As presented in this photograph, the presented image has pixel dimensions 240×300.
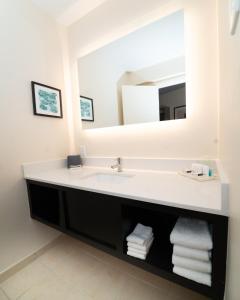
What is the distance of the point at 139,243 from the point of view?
33.3 inches

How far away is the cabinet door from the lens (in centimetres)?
90

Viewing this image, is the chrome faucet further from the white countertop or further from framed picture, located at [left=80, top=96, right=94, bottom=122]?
framed picture, located at [left=80, top=96, right=94, bottom=122]

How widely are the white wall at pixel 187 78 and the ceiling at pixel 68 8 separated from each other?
0.18 feet

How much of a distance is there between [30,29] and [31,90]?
58 cm

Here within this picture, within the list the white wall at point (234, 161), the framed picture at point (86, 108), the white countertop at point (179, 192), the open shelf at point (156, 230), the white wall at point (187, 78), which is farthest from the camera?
the framed picture at point (86, 108)

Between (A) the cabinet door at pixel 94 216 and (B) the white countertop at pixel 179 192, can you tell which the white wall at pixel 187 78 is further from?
(A) the cabinet door at pixel 94 216

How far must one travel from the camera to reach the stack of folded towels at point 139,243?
2.76ft

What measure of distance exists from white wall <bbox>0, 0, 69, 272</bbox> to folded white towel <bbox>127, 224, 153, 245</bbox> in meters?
1.07

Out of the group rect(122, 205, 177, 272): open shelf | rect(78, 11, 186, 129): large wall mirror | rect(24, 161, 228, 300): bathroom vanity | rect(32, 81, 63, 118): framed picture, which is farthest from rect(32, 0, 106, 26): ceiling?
rect(122, 205, 177, 272): open shelf

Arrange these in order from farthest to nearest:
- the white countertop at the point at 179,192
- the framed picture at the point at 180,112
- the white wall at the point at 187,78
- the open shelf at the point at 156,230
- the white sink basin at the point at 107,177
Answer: the white sink basin at the point at 107,177 < the framed picture at the point at 180,112 < the white wall at the point at 187,78 < the open shelf at the point at 156,230 < the white countertop at the point at 179,192

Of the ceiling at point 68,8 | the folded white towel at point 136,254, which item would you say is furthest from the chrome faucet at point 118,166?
the ceiling at point 68,8

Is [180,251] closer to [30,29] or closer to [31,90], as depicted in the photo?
[31,90]

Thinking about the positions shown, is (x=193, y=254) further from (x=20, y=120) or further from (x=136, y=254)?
(x=20, y=120)

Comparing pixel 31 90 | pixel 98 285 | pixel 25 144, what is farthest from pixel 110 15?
pixel 98 285
